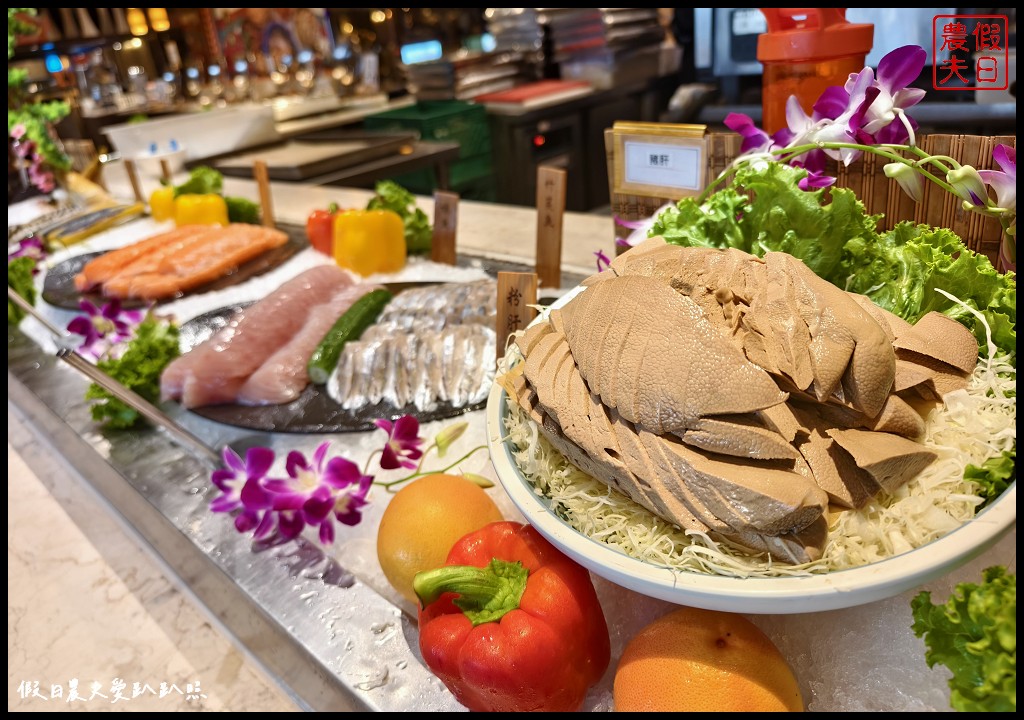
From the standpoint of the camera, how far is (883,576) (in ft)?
2.27

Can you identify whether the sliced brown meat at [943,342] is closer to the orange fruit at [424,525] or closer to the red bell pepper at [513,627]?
the red bell pepper at [513,627]

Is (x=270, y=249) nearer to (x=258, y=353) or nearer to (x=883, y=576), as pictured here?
(x=258, y=353)

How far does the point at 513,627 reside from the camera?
83 centimetres

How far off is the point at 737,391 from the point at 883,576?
0.23 metres

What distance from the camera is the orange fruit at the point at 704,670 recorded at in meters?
0.76

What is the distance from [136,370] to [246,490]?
30.7 inches

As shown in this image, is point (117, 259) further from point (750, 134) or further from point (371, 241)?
point (750, 134)

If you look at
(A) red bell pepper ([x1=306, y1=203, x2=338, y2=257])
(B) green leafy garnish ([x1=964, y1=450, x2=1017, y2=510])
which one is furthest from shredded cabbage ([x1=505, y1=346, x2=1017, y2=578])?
(A) red bell pepper ([x1=306, y1=203, x2=338, y2=257])

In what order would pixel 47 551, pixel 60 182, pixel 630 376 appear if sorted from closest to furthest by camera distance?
pixel 630 376 → pixel 47 551 → pixel 60 182

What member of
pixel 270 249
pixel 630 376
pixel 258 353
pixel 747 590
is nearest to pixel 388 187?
pixel 270 249

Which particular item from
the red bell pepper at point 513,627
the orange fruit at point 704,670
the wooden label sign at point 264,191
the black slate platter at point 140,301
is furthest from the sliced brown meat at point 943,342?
the wooden label sign at point 264,191

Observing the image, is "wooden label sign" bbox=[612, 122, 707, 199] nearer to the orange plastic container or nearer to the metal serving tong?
the orange plastic container

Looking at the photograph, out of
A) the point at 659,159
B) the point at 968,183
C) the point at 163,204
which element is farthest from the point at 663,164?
the point at 163,204

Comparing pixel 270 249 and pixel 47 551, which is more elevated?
pixel 270 249
